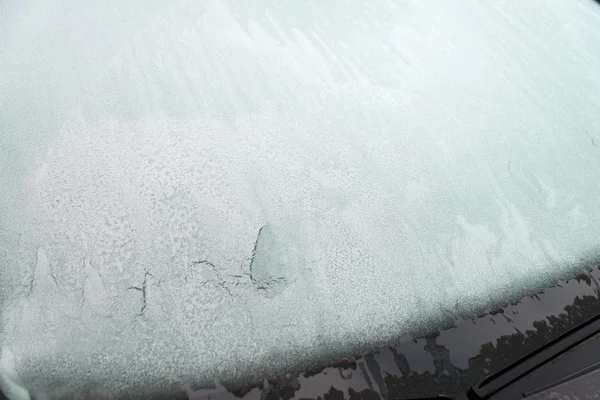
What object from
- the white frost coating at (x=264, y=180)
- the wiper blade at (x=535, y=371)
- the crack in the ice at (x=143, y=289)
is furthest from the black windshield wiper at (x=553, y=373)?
the crack in the ice at (x=143, y=289)

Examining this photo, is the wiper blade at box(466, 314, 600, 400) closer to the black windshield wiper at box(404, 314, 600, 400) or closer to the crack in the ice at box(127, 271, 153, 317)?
the black windshield wiper at box(404, 314, 600, 400)

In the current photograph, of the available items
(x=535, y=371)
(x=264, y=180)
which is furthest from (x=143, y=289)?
(x=535, y=371)

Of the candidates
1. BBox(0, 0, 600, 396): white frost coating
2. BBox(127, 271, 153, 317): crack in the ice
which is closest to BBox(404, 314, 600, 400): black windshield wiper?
BBox(0, 0, 600, 396): white frost coating

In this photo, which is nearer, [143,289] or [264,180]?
[143,289]

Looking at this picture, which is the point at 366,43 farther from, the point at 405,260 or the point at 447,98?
the point at 405,260

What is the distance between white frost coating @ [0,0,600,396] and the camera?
2.30 ft

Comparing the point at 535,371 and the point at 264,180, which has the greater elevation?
the point at 264,180

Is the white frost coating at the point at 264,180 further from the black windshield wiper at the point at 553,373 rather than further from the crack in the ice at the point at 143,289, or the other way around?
the black windshield wiper at the point at 553,373

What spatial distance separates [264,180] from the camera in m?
0.88

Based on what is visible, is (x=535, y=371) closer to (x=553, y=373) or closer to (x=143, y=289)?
(x=553, y=373)

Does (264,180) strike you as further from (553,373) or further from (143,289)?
(553,373)

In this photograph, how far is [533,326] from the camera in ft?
2.56

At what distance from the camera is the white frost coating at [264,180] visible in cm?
70

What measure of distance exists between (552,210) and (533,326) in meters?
0.31
